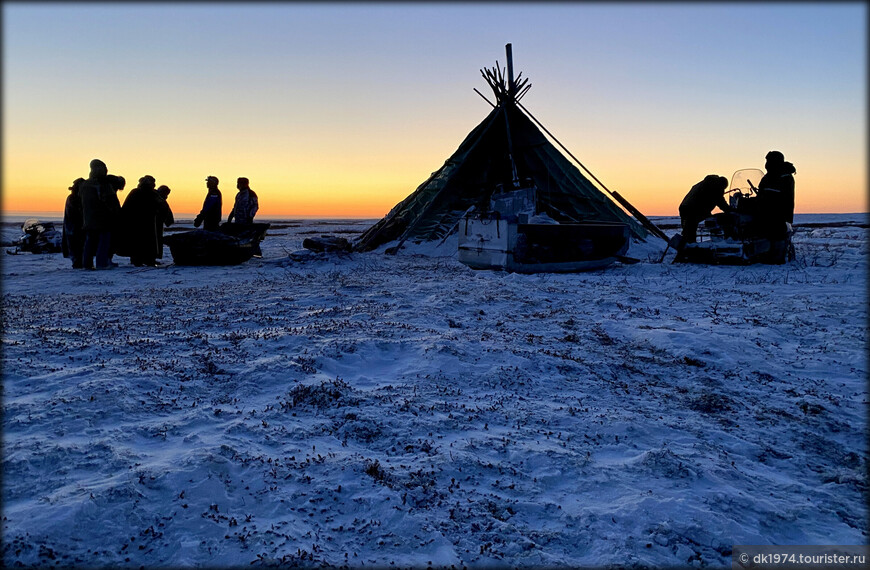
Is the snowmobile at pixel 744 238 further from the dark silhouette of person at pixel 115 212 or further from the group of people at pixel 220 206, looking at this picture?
the dark silhouette of person at pixel 115 212

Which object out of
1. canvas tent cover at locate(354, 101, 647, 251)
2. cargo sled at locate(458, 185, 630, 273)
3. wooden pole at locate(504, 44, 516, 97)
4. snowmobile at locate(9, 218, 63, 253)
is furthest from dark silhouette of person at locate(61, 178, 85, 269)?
wooden pole at locate(504, 44, 516, 97)

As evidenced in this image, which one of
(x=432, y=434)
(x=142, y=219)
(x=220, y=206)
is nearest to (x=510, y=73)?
(x=220, y=206)

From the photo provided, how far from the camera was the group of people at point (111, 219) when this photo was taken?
1030 cm

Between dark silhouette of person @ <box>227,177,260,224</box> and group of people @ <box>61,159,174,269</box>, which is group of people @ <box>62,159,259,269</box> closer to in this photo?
group of people @ <box>61,159,174,269</box>

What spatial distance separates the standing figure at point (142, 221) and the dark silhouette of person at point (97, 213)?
0.46m

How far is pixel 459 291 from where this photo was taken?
7.38 m

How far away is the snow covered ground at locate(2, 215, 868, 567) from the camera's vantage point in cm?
219

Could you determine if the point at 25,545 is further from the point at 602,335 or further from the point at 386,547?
the point at 602,335

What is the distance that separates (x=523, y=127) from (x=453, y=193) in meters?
2.80

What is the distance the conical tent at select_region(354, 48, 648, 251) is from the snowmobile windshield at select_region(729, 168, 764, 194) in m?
3.29

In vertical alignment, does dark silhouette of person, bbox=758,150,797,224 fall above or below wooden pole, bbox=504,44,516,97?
below

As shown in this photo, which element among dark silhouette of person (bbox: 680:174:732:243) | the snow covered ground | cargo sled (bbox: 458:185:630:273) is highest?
dark silhouette of person (bbox: 680:174:732:243)

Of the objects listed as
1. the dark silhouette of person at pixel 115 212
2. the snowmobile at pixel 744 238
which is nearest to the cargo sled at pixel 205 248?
the dark silhouette of person at pixel 115 212

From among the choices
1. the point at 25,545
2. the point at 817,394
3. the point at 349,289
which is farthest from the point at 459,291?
the point at 25,545
